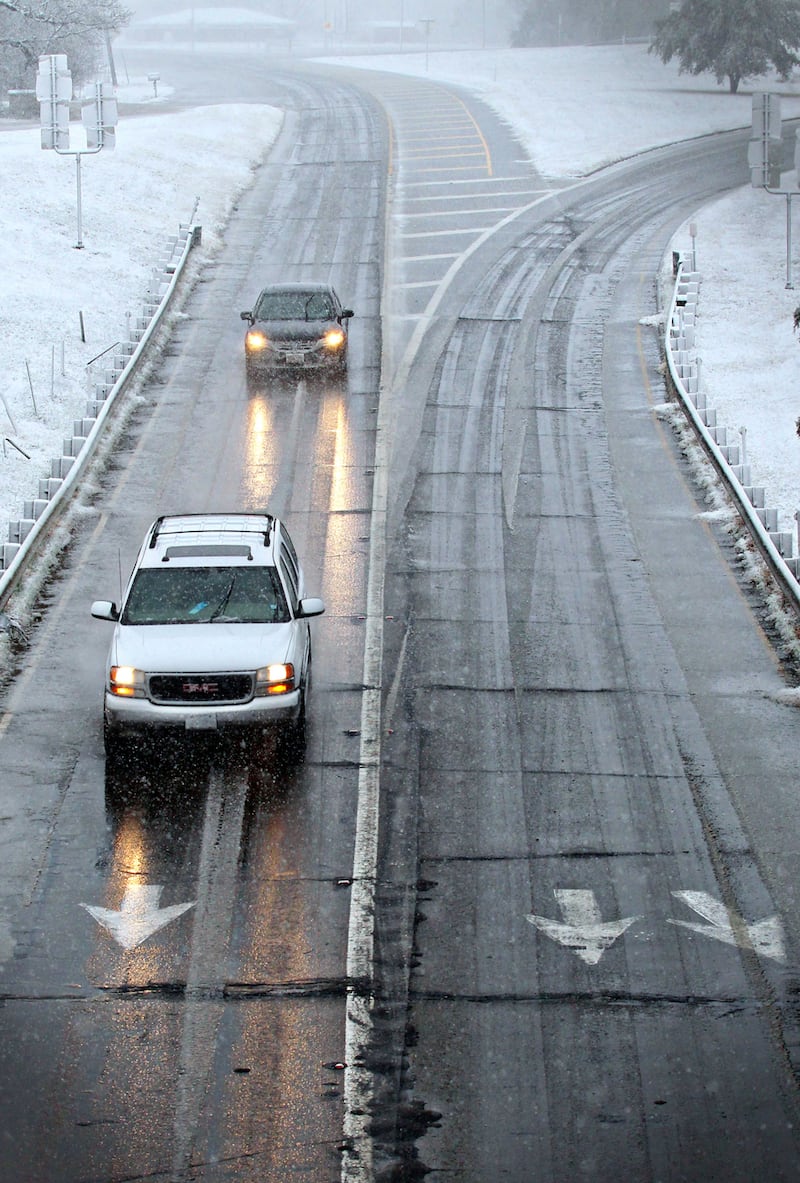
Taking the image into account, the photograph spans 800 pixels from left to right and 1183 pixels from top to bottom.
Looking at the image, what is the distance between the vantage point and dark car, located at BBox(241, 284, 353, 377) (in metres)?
27.2

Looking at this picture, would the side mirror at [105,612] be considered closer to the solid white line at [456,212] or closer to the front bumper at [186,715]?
the front bumper at [186,715]

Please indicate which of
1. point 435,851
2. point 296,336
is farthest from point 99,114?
point 435,851

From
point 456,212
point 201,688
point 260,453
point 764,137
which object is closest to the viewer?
point 201,688

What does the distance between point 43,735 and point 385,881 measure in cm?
409

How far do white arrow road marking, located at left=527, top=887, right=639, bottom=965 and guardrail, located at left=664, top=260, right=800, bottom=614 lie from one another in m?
6.90

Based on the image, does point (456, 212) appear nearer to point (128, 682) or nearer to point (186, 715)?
point (128, 682)

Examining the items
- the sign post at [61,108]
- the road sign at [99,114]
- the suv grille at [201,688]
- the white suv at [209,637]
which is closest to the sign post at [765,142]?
the road sign at [99,114]

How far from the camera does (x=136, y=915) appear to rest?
1070cm

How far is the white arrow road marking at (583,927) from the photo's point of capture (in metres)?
10.3

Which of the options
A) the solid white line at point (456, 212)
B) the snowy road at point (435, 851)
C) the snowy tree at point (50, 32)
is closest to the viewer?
the snowy road at point (435, 851)

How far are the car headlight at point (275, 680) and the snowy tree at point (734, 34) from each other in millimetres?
65150

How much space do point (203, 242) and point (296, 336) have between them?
13.2 metres

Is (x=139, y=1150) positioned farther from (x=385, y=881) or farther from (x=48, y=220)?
(x=48, y=220)

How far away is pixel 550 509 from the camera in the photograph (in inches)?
816
